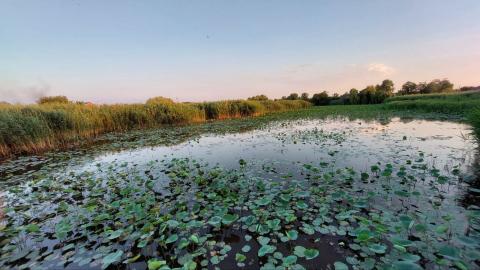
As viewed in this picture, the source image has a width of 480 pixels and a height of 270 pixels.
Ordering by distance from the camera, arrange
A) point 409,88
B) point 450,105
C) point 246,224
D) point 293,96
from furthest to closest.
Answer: point 293,96 → point 409,88 → point 450,105 → point 246,224

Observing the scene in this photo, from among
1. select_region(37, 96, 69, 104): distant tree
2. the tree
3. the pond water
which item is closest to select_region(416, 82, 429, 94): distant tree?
the tree

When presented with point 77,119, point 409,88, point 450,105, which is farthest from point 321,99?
point 77,119

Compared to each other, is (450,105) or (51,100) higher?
(51,100)

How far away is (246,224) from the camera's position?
9.05 feet

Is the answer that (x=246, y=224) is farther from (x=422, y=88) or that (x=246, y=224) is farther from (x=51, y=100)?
(x=422, y=88)


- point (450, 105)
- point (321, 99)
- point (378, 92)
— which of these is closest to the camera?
point (450, 105)

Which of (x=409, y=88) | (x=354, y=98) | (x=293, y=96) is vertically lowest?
(x=354, y=98)

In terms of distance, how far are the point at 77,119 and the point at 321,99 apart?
187 ft

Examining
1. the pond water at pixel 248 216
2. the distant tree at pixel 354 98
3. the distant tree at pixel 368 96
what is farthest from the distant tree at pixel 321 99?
the pond water at pixel 248 216

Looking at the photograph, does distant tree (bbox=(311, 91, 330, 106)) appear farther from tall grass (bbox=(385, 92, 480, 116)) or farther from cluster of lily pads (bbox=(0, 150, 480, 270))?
cluster of lily pads (bbox=(0, 150, 480, 270))

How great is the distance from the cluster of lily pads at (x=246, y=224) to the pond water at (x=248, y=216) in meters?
0.01

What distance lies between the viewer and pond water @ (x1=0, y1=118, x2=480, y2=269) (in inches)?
85.1

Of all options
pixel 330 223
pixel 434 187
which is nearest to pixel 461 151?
pixel 434 187

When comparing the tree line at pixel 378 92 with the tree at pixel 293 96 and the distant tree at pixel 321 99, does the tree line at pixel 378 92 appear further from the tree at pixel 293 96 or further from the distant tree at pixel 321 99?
the tree at pixel 293 96
